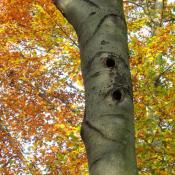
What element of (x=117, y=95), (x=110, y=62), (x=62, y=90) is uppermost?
(x=62, y=90)

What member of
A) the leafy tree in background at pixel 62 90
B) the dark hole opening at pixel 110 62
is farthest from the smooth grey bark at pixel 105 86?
the leafy tree in background at pixel 62 90

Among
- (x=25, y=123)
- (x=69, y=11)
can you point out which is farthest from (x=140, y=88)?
(x=25, y=123)

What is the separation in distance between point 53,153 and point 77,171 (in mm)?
5542

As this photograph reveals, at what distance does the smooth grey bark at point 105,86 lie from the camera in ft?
4.69

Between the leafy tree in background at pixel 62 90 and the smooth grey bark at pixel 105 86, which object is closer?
the smooth grey bark at pixel 105 86

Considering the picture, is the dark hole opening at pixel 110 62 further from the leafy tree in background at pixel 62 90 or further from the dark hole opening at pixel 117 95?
the leafy tree in background at pixel 62 90

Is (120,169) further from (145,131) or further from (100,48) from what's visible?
(145,131)

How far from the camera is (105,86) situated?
1.59 m

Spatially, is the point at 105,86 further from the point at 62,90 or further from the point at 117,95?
the point at 62,90

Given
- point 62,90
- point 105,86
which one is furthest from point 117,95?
point 62,90

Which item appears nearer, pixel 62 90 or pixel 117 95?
pixel 117 95

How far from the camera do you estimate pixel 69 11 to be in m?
1.89

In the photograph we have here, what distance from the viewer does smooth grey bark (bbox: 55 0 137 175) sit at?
1.43 meters

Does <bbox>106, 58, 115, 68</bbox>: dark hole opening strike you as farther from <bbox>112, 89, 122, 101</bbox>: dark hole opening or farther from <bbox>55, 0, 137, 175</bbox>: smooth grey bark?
<bbox>112, 89, 122, 101</bbox>: dark hole opening
